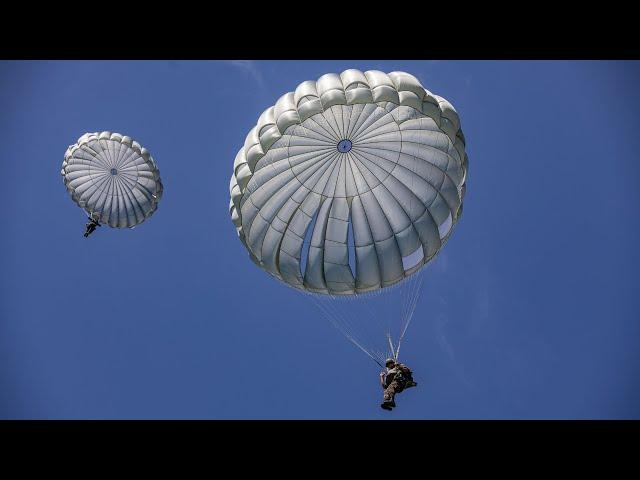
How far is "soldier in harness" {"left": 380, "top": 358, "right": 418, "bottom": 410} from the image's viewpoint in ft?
41.1

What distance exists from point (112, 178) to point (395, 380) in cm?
1525

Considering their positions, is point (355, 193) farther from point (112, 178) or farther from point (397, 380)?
point (112, 178)

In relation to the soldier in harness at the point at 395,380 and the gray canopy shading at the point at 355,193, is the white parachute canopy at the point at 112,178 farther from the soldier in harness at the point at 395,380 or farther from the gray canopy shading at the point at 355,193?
the soldier in harness at the point at 395,380

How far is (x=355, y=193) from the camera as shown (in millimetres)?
14023

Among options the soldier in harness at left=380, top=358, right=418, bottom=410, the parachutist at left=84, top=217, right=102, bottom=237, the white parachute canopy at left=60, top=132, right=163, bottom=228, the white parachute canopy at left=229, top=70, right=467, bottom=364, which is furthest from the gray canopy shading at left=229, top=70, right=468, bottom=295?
the parachutist at left=84, top=217, right=102, bottom=237

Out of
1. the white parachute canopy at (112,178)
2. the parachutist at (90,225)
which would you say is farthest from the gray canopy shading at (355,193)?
the parachutist at (90,225)

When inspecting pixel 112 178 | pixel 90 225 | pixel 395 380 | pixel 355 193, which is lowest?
pixel 395 380

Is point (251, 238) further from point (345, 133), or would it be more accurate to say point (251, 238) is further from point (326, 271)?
point (345, 133)

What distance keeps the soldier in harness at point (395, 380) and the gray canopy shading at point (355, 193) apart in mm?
2359

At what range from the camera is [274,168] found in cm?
1390

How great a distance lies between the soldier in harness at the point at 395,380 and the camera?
12516 millimetres

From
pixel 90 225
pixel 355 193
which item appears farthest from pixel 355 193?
pixel 90 225

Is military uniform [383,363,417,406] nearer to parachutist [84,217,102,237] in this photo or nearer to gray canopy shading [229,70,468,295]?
gray canopy shading [229,70,468,295]

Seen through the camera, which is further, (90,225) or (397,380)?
(90,225)
